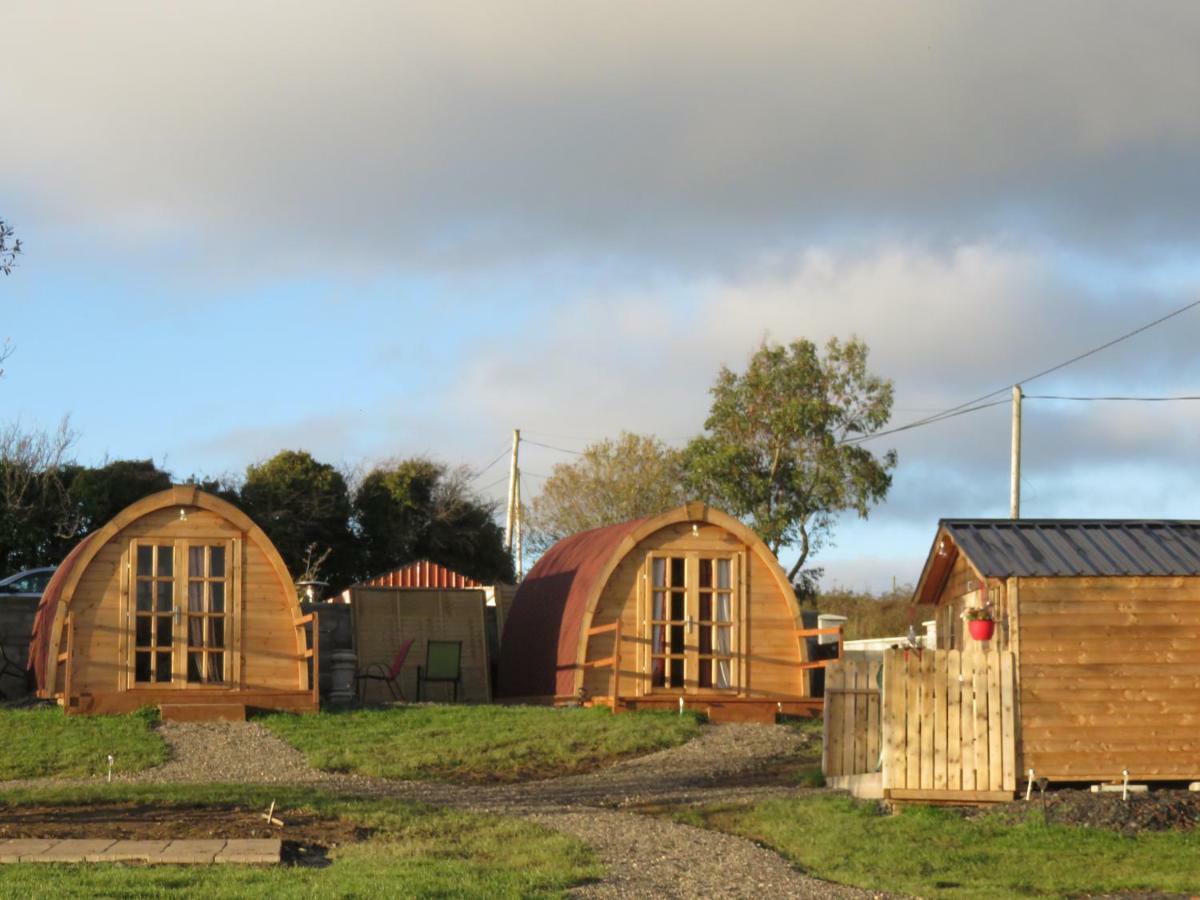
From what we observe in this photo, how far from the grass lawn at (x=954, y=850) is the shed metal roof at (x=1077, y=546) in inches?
97.5

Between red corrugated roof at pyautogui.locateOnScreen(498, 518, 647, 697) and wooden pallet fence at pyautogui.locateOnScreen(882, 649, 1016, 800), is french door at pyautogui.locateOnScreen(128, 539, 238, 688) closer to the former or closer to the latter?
red corrugated roof at pyautogui.locateOnScreen(498, 518, 647, 697)

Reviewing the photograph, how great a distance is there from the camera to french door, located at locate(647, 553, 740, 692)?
867 inches

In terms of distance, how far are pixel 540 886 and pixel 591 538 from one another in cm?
1540

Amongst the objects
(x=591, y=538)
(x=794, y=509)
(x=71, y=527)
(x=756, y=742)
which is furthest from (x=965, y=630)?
(x=71, y=527)

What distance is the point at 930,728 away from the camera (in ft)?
45.4

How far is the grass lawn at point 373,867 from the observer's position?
9430mm

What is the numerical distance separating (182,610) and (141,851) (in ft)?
35.4

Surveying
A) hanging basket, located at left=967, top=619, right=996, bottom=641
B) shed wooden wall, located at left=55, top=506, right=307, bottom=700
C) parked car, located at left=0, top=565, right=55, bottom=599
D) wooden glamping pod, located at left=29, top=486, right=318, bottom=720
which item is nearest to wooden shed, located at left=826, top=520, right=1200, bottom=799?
hanging basket, located at left=967, top=619, right=996, bottom=641

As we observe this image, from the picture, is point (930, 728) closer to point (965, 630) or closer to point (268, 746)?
point (965, 630)

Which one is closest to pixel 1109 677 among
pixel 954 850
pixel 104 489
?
pixel 954 850

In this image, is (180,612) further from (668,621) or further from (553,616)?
(668,621)

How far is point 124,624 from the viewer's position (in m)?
21.0

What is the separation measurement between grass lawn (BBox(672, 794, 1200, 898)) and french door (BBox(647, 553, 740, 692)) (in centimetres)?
801

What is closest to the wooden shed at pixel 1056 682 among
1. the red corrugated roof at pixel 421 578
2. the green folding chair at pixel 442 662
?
the green folding chair at pixel 442 662
